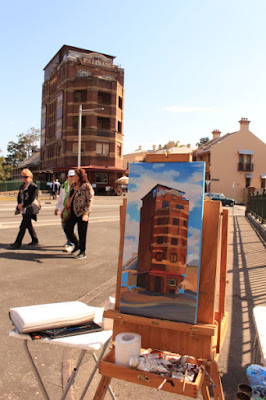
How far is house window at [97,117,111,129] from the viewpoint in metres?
52.1

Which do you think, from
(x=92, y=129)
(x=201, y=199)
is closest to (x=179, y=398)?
(x=201, y=199)

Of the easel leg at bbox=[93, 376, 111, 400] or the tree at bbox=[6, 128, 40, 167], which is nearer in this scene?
the easel leg at bbox=[93, 376, 111, 400]

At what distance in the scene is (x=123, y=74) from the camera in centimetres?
5450

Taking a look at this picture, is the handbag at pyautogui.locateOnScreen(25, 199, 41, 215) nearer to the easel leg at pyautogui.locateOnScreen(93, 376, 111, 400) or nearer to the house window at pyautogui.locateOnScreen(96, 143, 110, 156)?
the easel leg at pyautogui.locateOnScreen(93, 376, 111, 400)

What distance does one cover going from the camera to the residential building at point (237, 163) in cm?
5659

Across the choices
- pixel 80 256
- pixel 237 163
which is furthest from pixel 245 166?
pixel 80 256

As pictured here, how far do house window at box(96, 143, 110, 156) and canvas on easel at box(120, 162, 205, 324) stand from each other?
49.6 meters

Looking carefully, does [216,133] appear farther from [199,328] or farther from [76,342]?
[76,342]

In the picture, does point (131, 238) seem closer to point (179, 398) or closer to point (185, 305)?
point (185, 305)

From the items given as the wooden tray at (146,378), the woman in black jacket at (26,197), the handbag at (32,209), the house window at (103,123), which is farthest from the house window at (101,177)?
the wooden tray at (146,378)

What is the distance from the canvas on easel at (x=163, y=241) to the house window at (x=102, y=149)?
163 ft

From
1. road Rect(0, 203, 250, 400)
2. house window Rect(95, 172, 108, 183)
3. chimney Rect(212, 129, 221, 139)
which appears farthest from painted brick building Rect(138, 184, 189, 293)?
chimney Rect(212, 129, 221, 139)

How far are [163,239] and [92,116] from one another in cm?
5047

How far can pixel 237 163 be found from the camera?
5697 cm
